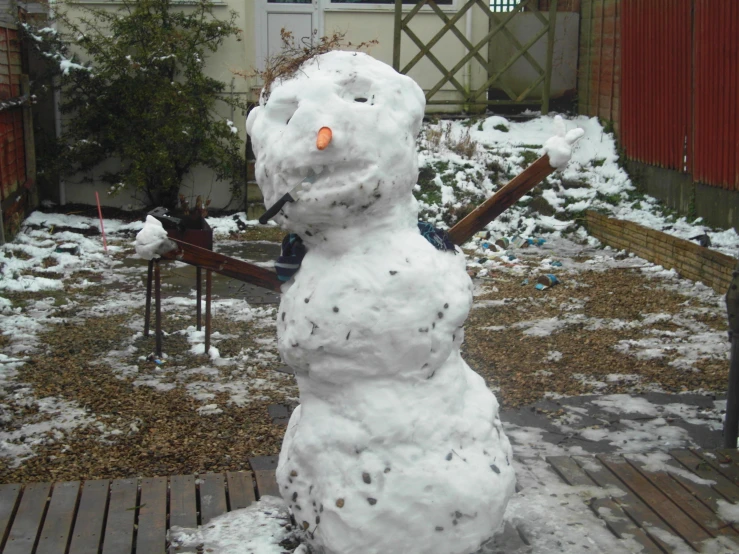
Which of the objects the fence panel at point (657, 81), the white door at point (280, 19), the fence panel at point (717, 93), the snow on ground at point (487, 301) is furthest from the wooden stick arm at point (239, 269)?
the white door at point (280, 19)

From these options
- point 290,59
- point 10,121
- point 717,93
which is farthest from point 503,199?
point 10,121

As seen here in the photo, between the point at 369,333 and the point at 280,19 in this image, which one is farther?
the point at 280,19

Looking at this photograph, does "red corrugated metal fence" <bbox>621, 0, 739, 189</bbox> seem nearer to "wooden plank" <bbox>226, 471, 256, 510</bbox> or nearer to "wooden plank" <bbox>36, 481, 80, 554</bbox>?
"wooden plank" <bbox>226, 471, 256, 510</bbox>

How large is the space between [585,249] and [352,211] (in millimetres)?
7380

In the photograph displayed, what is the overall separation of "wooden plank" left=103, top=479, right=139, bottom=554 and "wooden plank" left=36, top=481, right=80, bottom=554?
0.49ft

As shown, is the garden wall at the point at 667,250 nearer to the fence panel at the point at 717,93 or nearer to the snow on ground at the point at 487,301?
A: the snow on ground at the point at 487,301

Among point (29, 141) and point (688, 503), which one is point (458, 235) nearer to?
point (688, 503)

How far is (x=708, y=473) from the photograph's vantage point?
374cm

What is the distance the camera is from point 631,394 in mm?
5121

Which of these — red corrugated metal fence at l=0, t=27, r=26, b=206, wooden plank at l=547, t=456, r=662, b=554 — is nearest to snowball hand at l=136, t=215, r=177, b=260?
wooden plank at l=547, t=456, r=662, b=554

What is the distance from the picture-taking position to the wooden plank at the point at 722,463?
Answer: 12.2 ft

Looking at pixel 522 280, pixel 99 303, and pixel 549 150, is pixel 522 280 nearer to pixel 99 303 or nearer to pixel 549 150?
pixel 99 303

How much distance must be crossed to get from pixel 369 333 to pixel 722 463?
218 cm

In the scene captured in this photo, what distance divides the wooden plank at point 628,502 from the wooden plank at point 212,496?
1642 mm
